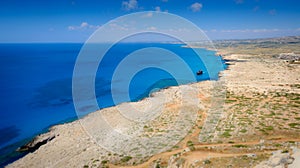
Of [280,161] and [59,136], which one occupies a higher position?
[280,161]

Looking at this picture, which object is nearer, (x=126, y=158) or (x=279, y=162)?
(x=279, y=162)

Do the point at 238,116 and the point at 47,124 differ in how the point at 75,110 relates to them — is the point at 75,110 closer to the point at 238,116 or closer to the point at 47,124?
the point at 47,124

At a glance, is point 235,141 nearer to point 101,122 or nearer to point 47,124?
point 101,122

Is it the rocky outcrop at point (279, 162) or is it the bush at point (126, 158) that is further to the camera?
the bush at point (126, 158)

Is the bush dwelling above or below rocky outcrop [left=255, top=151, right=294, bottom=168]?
below

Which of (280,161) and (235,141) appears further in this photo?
(235,141)

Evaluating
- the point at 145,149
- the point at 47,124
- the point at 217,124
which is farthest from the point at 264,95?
the point at 47,124

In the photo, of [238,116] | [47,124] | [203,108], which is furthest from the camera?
[47,124]

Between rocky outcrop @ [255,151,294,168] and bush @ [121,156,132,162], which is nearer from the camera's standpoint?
rocky outcrop @ [255,151,294,168]

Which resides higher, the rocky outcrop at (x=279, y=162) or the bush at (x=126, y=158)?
the rocky outcrop at (x=279, y=162)

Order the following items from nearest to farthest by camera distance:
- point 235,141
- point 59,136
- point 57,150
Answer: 1. point 235,141
2. point 57,150
3. point 59,136

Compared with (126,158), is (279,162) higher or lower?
higher
